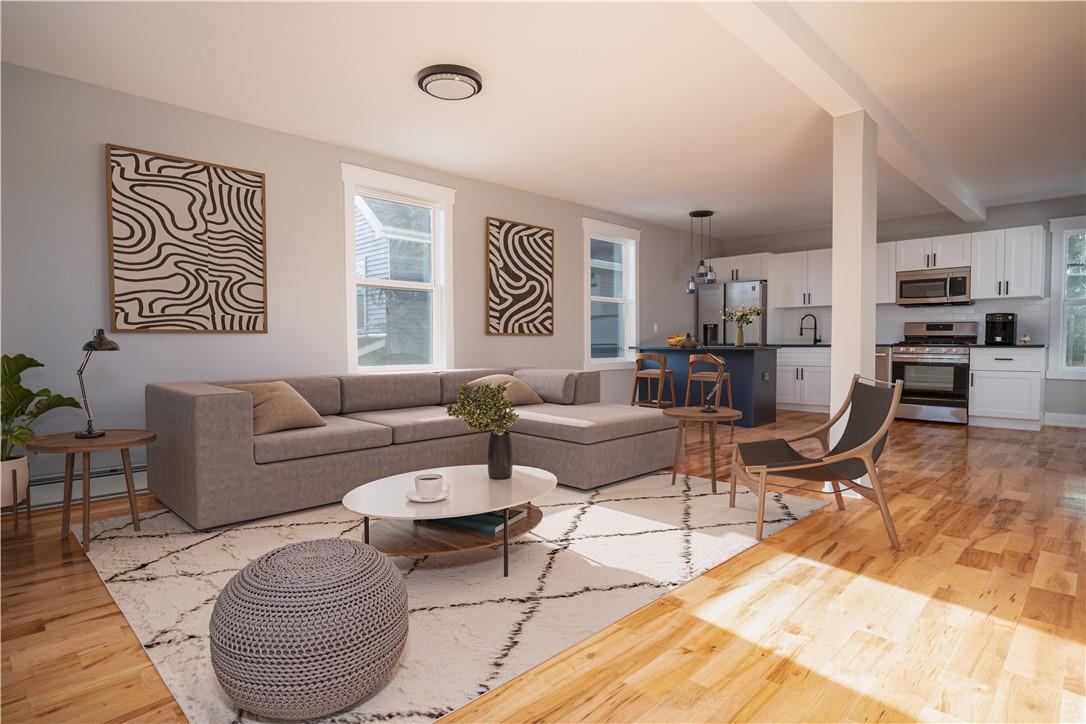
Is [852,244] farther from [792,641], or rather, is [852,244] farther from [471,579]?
[471,579]

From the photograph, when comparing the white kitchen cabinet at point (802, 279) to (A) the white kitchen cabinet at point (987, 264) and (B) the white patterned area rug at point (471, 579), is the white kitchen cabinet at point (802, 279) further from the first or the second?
(B) the white patterned area rug at point (471, 579)

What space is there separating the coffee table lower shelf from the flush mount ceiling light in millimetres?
2463

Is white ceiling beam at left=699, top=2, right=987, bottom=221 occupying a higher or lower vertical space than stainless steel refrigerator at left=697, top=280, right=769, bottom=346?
higher

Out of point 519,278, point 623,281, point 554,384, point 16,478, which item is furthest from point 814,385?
point 16,478

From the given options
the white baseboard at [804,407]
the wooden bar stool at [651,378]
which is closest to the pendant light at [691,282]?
the wooden bar stool at [651,378]

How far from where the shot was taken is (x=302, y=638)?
1435 mm

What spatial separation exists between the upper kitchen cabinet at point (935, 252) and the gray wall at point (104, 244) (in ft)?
17.4

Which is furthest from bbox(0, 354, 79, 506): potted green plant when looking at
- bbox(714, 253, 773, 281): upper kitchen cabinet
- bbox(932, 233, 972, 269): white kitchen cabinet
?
bbox(932, 233, 972, 269): white kitchen cabinet

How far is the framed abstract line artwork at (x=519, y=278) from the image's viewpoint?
5.79 metres

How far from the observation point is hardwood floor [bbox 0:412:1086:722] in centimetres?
157

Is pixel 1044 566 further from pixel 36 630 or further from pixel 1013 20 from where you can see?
pixel 36 630

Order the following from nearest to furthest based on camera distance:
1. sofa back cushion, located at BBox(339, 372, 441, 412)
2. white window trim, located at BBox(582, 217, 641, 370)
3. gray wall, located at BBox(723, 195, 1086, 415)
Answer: sofa back cushion, located at BBox(339, 372, 441, 412), gray wall, located at BBox(723, 195, 1086, 415), white window trim, located at BBox(582, 217, 641, 370)

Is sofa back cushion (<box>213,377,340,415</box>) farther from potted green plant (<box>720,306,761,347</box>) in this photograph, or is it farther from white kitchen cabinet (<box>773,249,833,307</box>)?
white kitchen cabinet (<box>773,249,833,307</box>)

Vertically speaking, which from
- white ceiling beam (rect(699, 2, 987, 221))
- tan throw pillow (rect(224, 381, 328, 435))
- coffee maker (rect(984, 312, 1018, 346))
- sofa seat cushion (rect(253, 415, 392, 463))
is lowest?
sofa seat cushion (rect(253, 415, 392, 463))
